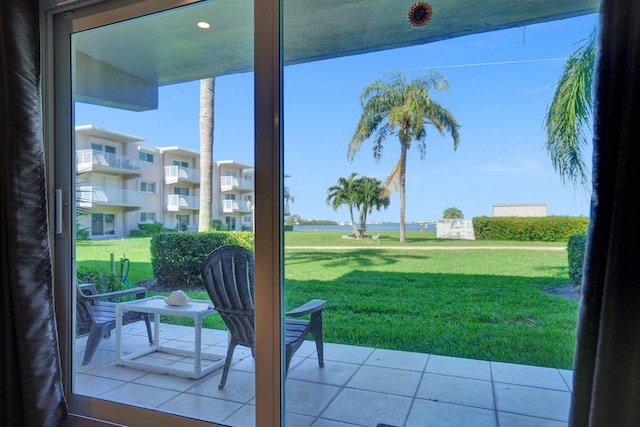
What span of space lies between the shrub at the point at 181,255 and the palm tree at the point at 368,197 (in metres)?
0.84

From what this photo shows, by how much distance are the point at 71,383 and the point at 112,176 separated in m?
1.14

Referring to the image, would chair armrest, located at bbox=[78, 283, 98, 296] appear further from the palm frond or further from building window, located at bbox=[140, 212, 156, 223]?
the palm frond

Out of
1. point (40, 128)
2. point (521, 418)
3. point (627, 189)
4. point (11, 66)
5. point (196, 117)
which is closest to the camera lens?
point (627, 189)

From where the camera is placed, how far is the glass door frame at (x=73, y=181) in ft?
5.13

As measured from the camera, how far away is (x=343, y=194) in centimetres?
224

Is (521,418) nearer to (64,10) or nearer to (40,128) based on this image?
(40,128)

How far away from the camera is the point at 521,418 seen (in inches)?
73.2

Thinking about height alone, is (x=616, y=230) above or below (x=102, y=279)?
above

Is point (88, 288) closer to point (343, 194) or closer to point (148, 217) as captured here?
point (148, 217)

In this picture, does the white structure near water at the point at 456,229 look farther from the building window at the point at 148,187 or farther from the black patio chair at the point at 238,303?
the building window at the point at 148,187

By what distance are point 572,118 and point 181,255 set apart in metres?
2.04

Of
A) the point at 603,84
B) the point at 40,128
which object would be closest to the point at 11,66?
the point at 40,128

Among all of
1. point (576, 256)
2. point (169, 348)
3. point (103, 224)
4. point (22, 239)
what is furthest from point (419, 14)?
point (169, 348)

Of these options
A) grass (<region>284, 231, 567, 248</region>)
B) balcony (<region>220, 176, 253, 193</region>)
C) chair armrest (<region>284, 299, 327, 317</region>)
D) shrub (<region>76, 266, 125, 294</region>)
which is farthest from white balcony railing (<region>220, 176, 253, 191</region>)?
shrub (<region>76, 266, 125, 294</region>)
